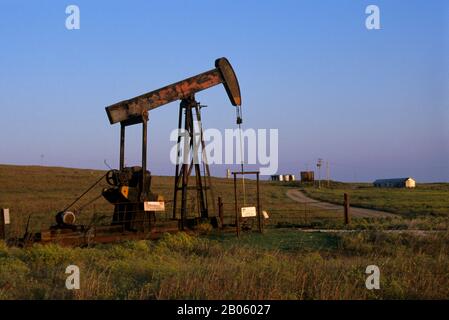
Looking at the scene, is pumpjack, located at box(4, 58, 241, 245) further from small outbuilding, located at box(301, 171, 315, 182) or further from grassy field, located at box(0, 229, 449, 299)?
small outbuilding, located at box(301, 171, 315, 182)

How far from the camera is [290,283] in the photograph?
18.1 feet

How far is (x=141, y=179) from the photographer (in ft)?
38.4

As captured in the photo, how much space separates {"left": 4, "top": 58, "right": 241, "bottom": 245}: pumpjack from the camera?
34.4 ft

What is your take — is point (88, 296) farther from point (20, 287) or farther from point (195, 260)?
point (195, 260)

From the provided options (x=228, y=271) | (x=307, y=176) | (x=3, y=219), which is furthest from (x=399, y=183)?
(x=228, y=271)

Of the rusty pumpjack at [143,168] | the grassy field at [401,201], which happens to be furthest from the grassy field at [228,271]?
the grassy field at [401,201]

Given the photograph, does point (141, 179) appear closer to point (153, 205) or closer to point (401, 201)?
point (153, 205)

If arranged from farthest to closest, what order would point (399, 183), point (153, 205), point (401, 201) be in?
point (399, 183)
point (401, 201)
point (153, 205)

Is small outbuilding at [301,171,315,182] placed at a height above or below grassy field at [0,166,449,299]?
above

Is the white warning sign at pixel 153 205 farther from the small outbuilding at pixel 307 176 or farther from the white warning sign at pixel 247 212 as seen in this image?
the small outbuilding at pixel 307 176

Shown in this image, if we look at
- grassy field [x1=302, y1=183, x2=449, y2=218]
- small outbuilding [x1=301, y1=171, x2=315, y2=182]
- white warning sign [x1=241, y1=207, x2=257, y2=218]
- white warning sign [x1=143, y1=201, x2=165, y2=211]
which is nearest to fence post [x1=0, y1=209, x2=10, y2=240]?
white warning sign [x1=143, y1=201, x2=165, y2=211]

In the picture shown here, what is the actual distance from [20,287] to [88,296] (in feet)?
3.36

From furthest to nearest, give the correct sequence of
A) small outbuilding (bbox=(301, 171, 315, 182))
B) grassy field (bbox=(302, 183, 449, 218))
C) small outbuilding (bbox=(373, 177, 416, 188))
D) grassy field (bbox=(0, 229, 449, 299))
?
small outbuilding (bbox=(373, 177, 416, 188)) → small outbuilding (bbox=(301, 171, 315, 182)) → grassy field (bbox=(302, 183, 449, 218)) → grassy field (bbox=(0, 229, 449, 299))

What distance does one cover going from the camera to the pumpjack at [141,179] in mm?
10484
